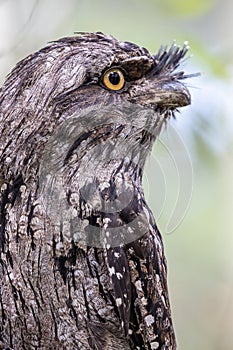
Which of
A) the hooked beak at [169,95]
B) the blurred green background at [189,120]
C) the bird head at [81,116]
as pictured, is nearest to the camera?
the bird head at [81,116]

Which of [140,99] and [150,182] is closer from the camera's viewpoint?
[140,99]

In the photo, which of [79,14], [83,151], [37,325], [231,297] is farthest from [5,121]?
[231,297]

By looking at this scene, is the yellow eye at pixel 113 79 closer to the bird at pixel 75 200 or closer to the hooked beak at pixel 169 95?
the bird at pixel 75 200

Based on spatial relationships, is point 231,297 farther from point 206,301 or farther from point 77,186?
point 77,186

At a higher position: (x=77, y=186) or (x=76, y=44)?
(x=76, y=44)

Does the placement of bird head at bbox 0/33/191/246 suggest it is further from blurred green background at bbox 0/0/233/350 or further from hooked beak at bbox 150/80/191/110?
blurred green background at bbox 0/0/233/350

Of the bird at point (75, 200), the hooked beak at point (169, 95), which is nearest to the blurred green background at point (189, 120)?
the hooked beak at point (169, 95)
